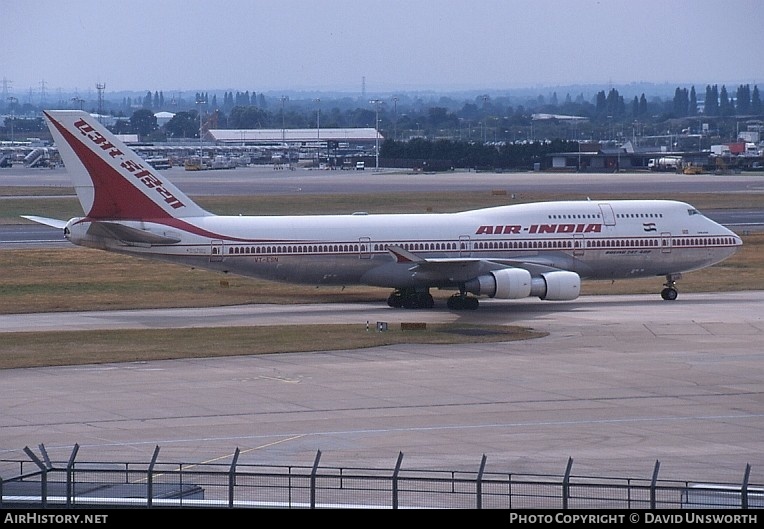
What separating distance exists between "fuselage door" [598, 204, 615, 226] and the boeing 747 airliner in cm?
6

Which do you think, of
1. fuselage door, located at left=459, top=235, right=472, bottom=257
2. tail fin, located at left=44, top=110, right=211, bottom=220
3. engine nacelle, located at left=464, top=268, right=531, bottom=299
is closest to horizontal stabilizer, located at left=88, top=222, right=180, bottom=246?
tail fin, located at left=44, top=110, right=211, bottom=220

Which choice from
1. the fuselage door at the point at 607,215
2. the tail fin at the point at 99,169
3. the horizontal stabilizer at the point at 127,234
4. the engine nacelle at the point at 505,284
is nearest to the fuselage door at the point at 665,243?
the fuselage door at the point at 607,215

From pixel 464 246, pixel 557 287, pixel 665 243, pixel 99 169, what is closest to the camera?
pixel 99 169

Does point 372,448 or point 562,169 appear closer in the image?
point 372,448

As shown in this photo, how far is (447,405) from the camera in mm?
34844

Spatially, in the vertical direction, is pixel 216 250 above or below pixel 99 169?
below

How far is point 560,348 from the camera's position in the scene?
44719mm

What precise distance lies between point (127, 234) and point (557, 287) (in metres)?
18.5

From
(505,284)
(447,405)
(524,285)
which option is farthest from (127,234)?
(447,405)

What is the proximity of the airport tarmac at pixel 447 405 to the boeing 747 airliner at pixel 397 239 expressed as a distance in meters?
5.53

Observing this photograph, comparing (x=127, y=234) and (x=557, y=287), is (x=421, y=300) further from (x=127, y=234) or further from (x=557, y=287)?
(x=127, y=234)
